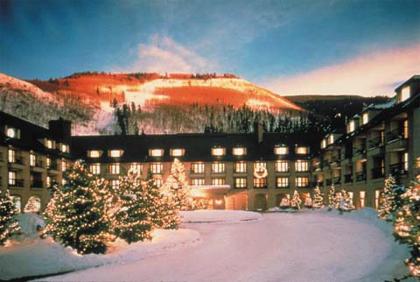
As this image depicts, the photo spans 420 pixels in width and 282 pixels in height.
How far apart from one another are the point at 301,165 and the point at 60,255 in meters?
55.8

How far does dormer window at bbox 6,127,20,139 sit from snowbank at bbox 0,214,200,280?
78.2ft

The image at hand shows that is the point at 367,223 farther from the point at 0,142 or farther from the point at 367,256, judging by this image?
the point at 0,142

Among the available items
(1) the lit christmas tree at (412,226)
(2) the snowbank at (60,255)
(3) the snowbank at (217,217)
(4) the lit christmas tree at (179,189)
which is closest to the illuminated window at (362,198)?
(3) the snowbank at (217,217)

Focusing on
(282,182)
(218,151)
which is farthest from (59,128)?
(282,182)

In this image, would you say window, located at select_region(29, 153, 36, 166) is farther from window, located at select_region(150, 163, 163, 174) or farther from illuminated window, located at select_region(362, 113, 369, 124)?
illuminated window, located at select_region(362, 113, 369, 124)

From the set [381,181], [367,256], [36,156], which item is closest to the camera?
[367,256]

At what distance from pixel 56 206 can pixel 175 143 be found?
5138 cm

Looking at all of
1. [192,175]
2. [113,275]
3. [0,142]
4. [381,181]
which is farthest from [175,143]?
[113,275]

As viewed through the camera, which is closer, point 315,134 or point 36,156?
point 36,156

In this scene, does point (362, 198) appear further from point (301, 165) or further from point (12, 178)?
point (12, 178)

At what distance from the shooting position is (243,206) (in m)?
71.9

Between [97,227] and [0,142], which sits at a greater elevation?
[0,142]

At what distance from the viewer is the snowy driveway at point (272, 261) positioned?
16.2m

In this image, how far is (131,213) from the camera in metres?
27.4
